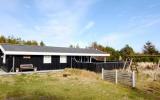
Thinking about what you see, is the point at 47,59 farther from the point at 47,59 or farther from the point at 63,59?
the point at 63,59

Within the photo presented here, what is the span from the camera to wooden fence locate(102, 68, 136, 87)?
53.5 ft

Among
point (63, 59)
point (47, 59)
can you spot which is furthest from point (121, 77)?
point (63, 59)

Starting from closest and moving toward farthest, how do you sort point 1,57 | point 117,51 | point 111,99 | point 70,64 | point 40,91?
point 111,99, point 40,91, point 1,57, point 70,64, point 117,51

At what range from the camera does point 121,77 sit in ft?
57.2

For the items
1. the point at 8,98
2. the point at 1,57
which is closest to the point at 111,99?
the point at 8,98

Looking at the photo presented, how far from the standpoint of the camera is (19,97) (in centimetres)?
1140

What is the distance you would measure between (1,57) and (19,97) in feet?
59.5

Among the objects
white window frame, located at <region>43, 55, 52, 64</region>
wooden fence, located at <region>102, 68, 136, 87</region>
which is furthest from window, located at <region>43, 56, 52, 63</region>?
wooden fence, located at <region>102, 68, 136, 87</region>

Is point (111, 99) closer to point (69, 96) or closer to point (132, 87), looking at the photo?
point (69, 96)

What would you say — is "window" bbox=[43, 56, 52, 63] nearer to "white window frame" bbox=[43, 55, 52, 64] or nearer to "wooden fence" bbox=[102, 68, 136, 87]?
"white window frame" bbox=[43, 55, 52, 64]

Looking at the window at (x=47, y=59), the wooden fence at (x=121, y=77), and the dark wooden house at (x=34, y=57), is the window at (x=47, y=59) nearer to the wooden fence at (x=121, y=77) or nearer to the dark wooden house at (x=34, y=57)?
the dark wooden house at (x=34, y=57)

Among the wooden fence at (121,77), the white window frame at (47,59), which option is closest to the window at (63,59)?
the white window frame at (47,59)

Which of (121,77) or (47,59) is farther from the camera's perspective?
(47,59)

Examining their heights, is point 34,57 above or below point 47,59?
above
